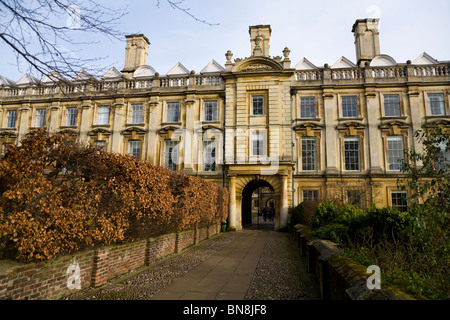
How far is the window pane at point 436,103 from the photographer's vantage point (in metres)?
19.7

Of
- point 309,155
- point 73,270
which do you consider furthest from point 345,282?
point 309,155

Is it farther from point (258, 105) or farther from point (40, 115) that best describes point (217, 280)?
point (40, 115)


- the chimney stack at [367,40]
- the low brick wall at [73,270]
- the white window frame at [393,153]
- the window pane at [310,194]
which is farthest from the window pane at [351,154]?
the low brick wall at [73,270]

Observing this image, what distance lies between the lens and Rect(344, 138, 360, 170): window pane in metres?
19.8

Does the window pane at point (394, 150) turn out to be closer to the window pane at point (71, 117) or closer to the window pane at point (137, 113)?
the window pane at point (137, 113)

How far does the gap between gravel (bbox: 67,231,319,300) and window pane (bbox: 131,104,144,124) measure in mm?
16152

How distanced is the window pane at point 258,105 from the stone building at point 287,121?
0.08m

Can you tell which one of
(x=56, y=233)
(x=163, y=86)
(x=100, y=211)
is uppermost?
(x=163, y=86)

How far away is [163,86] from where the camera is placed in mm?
22750

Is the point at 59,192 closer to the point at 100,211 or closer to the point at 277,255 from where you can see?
the point at 100,211

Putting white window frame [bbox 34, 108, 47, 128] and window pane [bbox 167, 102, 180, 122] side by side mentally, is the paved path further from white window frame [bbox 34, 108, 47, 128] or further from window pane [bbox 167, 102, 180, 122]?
white window frame [bbox 34, 108, 47, 128]

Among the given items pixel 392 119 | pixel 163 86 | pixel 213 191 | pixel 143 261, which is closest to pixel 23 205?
pixel 143 261
